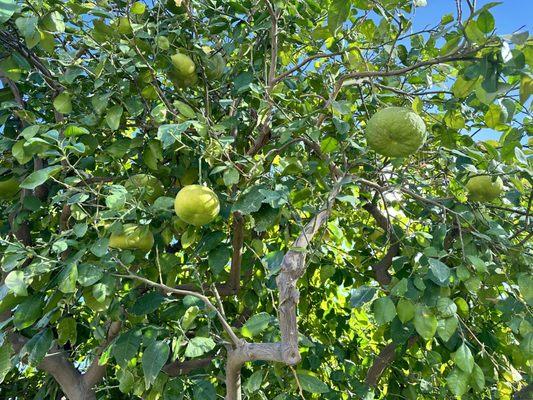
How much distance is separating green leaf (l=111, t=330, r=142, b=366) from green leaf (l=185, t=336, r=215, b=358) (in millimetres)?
318

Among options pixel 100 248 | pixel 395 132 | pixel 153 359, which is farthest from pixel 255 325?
pixel 395 132

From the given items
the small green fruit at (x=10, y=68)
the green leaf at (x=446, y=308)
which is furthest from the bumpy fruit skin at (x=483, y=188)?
the small green fruit at (x=10, y=68)

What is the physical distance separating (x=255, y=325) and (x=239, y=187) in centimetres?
64

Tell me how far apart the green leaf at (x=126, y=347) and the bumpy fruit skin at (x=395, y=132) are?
103cm

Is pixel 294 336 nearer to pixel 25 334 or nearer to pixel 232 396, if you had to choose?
pixel 232 396

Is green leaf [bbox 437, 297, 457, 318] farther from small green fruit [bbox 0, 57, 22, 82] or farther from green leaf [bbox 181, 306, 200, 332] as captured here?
small green fruit [bbox 0, 57, 22, 82]

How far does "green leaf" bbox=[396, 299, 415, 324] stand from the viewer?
1458mm

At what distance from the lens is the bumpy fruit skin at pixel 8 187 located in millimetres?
2260

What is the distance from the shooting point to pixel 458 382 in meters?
1.39

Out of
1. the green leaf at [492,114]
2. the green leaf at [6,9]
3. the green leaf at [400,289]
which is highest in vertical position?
the green leaf at [492,114]

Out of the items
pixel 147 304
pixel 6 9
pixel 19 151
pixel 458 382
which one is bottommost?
pixel 147 304

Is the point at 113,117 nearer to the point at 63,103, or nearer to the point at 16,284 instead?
the point at 63,103

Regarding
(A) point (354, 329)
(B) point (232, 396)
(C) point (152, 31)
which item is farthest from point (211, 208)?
(A) point (354, 329)

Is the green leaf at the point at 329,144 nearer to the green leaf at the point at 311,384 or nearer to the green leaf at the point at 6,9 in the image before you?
the green leaf at the point at 311,384
